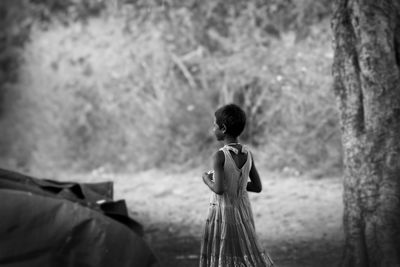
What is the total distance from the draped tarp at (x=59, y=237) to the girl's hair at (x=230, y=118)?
117cm

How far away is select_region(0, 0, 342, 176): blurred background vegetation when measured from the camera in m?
8.02

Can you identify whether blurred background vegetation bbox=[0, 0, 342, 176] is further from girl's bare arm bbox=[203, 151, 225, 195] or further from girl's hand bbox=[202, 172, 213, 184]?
girl's bare arm bbox=[203, 151, 225, 195]

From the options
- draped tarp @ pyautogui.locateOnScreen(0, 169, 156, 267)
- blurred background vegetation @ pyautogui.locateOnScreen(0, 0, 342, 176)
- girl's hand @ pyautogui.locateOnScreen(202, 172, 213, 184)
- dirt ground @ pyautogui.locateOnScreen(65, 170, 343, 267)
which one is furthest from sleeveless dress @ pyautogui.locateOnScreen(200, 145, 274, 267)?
blurred background vegetation @ pyautogui.locateOnScreen(0, 0, 342, 176)

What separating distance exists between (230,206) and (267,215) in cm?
295

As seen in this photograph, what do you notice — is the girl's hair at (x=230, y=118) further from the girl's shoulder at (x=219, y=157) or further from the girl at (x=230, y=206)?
the girl's shoulder at (x=219, y=157)

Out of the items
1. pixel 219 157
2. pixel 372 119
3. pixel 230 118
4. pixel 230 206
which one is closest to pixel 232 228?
pixel 230 206

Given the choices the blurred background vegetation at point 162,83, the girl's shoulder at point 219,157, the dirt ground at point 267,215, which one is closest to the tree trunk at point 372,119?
the dirt ground at point 267,215

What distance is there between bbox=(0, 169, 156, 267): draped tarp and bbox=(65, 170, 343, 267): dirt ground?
1075 mm

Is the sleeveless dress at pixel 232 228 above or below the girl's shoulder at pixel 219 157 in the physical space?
below

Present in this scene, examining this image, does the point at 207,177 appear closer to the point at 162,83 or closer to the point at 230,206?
the point at 230,206

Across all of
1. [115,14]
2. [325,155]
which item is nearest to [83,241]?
[325,155]

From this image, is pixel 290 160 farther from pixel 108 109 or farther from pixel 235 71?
pixel 108 109

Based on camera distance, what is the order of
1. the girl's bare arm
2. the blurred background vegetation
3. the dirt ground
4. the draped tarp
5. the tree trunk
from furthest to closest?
the blurred background vegetation
the dirt ground
the tree trunk
the draped tarp
the girl's bare arm

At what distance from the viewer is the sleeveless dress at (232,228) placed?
3.31 m
